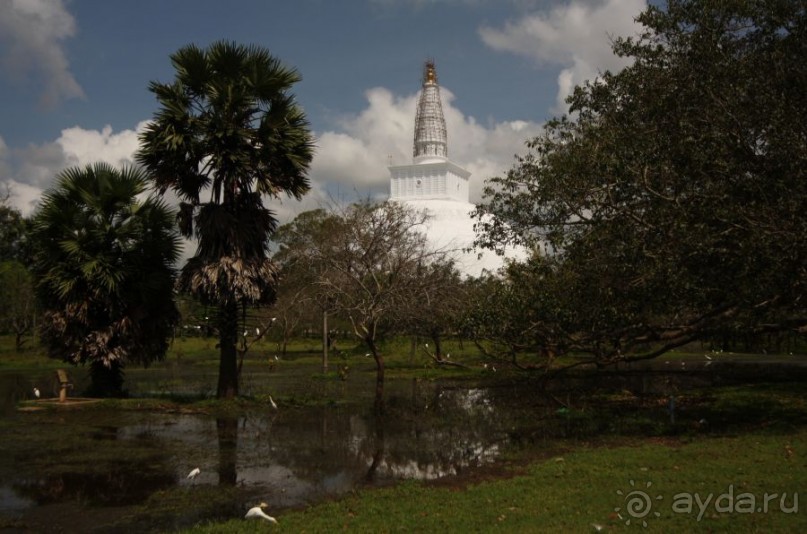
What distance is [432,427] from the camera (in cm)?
1380

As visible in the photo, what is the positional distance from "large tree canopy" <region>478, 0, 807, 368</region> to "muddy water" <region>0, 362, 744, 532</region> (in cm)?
299

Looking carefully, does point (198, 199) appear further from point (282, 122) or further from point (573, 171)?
point (573, 171)

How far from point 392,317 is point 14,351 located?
908 inches

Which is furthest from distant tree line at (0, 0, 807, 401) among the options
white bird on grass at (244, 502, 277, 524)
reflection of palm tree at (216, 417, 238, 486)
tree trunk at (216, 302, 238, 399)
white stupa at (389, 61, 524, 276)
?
white stupa at (389, 61, 524, 276)

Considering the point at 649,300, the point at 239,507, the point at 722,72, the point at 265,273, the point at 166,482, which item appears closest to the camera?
the point at 239,507

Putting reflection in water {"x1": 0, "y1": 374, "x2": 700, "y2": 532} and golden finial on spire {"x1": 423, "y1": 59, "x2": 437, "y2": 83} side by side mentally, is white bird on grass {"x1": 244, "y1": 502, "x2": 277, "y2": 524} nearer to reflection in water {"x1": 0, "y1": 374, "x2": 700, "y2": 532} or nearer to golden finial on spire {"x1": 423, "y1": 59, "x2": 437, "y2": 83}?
reflection in water {"x1": 0, "y1": 374, "x2": 700, "y2": 532}

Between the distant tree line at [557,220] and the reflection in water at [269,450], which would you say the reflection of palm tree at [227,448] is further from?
the distant tree line at [557,220]

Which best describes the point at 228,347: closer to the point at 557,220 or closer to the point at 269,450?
the point at 269,450

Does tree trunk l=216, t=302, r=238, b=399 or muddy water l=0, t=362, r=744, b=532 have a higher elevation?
tree trunk l=216, t=302, r=238, b=399

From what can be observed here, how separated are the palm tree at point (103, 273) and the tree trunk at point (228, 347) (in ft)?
6.41

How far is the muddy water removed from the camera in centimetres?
805

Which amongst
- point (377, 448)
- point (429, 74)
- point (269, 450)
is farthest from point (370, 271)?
point (429, 74)

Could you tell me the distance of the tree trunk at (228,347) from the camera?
54.7 feet

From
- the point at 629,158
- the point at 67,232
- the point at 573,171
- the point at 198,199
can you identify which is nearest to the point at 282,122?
the point at 198,199
